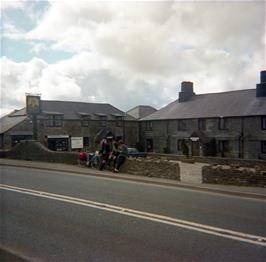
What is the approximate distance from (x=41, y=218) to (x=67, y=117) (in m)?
44.4

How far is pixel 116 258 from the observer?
5746mm

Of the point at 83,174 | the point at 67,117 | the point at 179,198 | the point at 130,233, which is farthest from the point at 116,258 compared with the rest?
the point at 67,117

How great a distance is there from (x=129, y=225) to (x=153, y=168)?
9.27 m

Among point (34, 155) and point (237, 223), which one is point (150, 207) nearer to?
point (237, 223)

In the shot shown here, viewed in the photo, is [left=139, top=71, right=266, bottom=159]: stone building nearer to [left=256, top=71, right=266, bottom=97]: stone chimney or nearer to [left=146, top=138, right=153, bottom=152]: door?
[left=256, top=71, right=266, bottom=97]: stone chimney

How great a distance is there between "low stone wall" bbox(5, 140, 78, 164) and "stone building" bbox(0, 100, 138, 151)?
17.7m

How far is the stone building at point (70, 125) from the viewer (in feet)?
152

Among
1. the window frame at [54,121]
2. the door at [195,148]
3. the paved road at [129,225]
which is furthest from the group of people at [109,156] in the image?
the window frame at [54,121]

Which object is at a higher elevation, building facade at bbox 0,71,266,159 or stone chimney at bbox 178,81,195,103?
stone chimney at bbox 178,81,195,103

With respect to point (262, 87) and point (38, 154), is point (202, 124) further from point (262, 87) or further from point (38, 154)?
point (38, 154)

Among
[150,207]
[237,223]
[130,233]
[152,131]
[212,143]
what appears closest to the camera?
[130,233]

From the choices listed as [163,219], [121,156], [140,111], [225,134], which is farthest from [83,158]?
[140,111]

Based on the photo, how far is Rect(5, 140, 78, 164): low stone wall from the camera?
2231 centimetres

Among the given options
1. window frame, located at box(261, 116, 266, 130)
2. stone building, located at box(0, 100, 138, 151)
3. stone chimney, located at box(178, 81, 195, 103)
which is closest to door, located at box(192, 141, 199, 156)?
window frame, located at box(261, 116, 266, 130)
